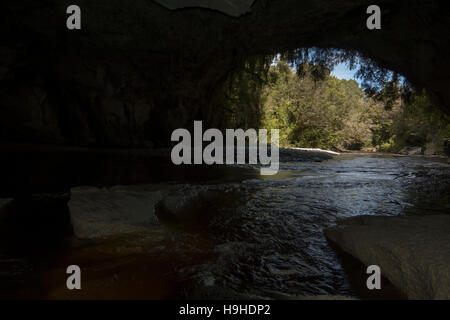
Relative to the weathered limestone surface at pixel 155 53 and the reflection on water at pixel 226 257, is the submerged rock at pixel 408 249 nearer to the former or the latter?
the reflection on water at pixel 226 257

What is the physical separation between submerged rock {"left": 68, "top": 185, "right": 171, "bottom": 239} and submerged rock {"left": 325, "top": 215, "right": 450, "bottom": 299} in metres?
1.70

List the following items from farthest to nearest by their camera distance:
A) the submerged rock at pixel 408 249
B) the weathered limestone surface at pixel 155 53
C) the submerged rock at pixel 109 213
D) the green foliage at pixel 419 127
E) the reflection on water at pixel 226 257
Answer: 1. the green foliage at pixel 419 127
2. the weathered limestone surface at pixel 155 53
3. the submerged rock at pixel 109 213
4. the reflection on water at pixel 226 257
5. the submerged rock at pixel 408 249

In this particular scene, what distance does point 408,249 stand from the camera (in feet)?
4.87

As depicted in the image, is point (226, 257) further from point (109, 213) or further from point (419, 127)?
point (419, 127)

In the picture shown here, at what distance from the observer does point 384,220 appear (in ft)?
7.16

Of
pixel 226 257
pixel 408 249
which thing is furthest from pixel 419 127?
pixel 226 257

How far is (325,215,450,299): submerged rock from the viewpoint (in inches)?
51.0

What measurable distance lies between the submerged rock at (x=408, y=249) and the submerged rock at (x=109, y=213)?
1701 millimetres

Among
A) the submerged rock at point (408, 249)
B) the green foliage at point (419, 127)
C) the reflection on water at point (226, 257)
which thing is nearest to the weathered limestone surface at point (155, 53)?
the green foliage at point (419, 127)

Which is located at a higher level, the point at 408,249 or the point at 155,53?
the point at 155,53

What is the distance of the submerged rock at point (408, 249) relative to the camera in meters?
1.29

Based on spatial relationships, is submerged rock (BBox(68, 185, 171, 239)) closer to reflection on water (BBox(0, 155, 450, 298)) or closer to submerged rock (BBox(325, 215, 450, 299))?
reflection on water (BBox(0, 155, 450, 298))

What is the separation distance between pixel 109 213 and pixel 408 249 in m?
2.31
